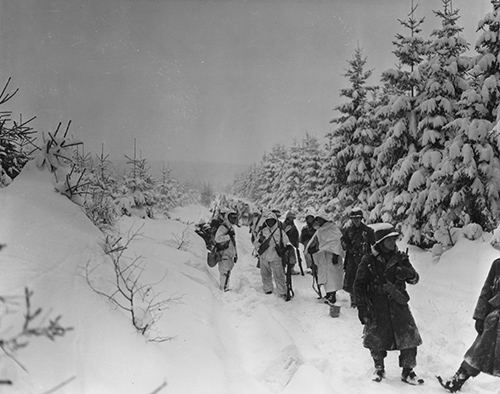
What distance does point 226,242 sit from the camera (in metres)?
10.5

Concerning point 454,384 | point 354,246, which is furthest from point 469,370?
point 354,246

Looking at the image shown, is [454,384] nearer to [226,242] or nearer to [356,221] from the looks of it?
[356,221]

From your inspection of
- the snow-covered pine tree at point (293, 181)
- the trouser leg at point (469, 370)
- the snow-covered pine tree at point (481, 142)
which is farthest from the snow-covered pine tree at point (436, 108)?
the snow-covered pine tree at point (293, 181)

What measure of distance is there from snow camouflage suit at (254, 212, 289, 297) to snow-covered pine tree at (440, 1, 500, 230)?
6.02 metres

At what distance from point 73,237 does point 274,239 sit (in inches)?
192

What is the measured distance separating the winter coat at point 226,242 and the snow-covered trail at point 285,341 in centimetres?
77

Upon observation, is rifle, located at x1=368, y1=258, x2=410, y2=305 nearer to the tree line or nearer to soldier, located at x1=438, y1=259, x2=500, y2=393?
soldier, located at x1=438, y1=259, x2=500, y2=393

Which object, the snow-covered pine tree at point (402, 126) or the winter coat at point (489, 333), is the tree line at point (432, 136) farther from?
the winter coat at point (489, 333)

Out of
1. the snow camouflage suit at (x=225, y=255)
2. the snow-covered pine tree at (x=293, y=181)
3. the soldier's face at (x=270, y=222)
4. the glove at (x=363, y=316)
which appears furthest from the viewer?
the snow-covered pine tree at (x=293, y=181)

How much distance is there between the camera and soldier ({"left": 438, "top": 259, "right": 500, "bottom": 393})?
4.90 m

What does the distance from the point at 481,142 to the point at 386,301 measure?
887cm

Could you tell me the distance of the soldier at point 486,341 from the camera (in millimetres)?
4902

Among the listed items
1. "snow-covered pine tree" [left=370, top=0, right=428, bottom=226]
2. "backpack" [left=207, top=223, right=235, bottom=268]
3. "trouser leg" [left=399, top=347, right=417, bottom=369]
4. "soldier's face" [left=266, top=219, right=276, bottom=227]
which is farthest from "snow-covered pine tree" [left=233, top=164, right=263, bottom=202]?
"trouser leg" [left=399, top=347, right=417, bottom=369]

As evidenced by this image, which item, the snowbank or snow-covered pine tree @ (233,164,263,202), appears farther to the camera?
snow-covered pine tree @ (233,164,263,202)
